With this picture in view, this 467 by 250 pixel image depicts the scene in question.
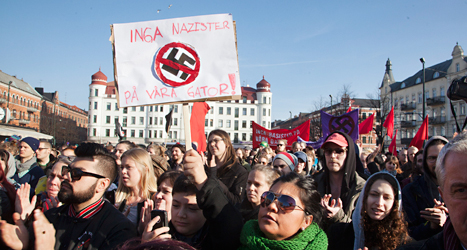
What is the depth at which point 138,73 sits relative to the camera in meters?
4.05

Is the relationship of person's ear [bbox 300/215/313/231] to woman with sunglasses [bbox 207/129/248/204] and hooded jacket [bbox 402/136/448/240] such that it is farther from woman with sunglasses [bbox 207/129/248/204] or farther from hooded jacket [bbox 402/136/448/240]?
woman with sunglasses [bbox 207/129/248/204]

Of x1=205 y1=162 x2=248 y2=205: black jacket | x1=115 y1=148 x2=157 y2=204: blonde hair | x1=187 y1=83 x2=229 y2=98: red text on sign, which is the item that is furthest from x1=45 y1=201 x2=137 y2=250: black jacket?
x1=187 y1=83 x2=229 y2=98: red text on sign

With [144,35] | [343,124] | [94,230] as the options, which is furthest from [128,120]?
[94,230]

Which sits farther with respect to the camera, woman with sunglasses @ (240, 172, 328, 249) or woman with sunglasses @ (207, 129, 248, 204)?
woman with sunglasses @ (207, 129, 248, 204)

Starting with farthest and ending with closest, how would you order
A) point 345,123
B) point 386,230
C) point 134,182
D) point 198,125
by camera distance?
point 345,123 < point 198,125 < point 134,182 < point 386,230

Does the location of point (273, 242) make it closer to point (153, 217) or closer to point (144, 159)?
point (153, 217)

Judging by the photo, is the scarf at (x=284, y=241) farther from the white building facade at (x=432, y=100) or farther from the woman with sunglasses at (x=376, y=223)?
the white building facade at (x=432, y=100)

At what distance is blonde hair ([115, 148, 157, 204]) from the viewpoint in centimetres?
354

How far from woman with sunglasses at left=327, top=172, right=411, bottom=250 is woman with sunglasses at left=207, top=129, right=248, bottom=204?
1400mm

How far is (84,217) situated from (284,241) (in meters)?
1.50

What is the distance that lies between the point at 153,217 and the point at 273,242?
775mm

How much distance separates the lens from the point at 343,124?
8.32 m

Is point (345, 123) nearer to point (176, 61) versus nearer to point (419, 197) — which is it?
point (419, 197)

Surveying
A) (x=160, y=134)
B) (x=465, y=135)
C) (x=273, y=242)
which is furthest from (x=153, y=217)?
(x=160, y=134)
